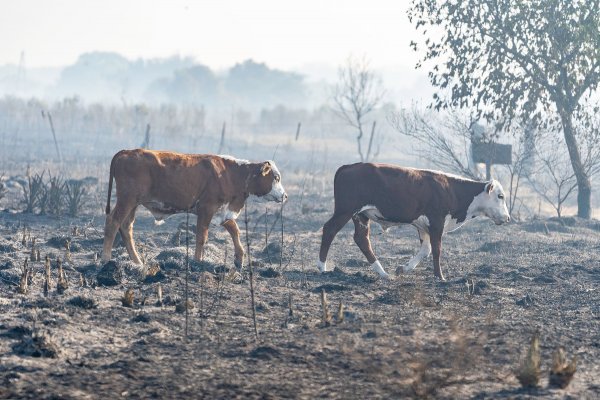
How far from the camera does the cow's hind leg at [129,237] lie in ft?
40.1

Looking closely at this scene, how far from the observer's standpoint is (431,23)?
21.9 metres

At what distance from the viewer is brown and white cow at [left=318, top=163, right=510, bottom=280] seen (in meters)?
12.6

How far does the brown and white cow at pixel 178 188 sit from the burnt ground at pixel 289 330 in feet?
1.69

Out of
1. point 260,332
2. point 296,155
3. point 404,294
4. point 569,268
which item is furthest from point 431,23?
point 296,155

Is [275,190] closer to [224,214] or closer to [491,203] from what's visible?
[224,214]

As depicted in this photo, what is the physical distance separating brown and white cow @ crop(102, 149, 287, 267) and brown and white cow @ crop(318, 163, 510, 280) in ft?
4.36

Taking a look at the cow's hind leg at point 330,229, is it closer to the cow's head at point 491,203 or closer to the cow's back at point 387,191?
the cow's back at point 387,191

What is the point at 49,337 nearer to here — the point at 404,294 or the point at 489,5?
the point at 404,294

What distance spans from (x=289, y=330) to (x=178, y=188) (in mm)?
4026

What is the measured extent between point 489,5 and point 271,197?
10.2 meters

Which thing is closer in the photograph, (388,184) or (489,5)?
(388,184)

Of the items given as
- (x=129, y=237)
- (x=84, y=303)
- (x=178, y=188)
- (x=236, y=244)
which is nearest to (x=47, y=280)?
(x=84, y=303)

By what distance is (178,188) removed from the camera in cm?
1234

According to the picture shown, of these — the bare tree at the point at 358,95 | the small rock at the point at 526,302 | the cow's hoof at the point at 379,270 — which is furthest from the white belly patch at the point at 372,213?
the bare tree at the point at 358,95
